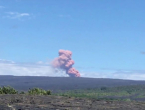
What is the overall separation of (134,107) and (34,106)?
789cm

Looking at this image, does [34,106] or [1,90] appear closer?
[34,106]

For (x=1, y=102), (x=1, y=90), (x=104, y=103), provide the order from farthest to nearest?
(x=1, y=90) < (x=104, y=103) < (x=1, y=102)

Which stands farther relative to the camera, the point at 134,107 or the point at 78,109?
the point at 134,107

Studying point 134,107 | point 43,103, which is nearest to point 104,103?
point 134,107

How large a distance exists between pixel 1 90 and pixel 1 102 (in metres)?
38.0

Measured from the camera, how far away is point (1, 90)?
7044 cm

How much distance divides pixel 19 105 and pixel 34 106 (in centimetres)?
111

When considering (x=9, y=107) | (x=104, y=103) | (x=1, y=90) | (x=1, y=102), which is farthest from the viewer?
(x=1, y=90)

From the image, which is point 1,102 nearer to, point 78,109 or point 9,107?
point 9,107

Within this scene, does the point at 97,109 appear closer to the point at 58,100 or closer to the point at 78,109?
the point at 78,109

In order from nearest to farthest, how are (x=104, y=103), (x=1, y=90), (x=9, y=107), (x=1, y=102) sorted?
(x=9, y=107), (x=1, y=102), (x=104, y=103), (x=1, y=90)

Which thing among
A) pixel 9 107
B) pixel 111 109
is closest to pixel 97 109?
pixel 111 109

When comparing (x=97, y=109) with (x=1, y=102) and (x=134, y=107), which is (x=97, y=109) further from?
(x=1, y=102)

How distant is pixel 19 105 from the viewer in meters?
31.5
